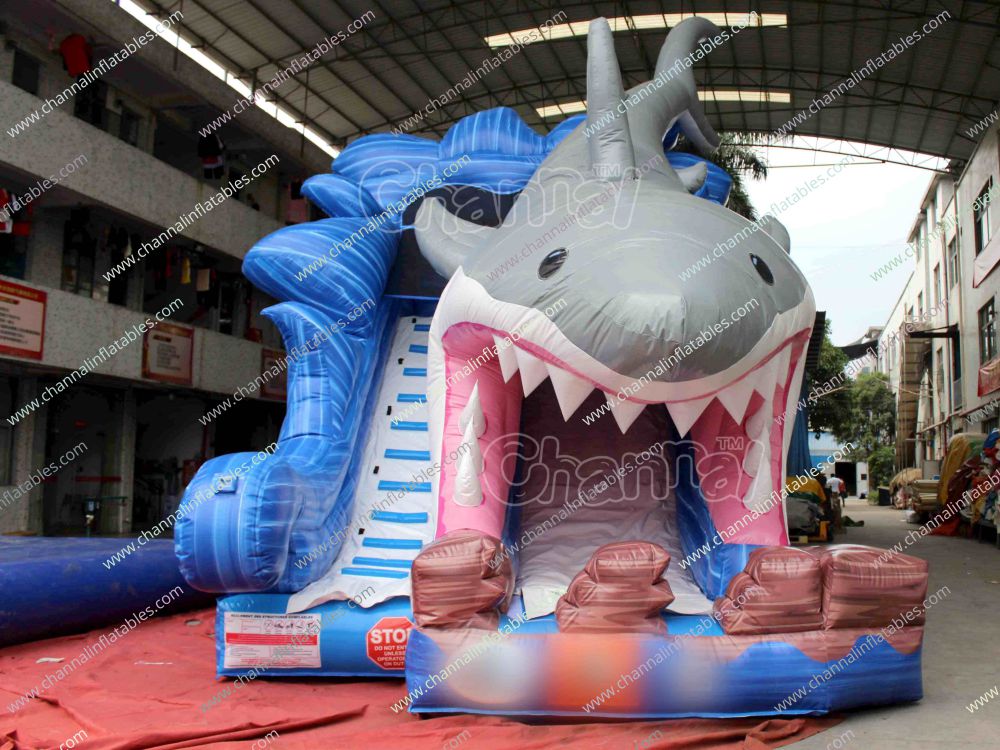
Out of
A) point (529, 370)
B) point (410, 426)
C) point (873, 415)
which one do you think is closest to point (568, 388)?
point (529, 370)

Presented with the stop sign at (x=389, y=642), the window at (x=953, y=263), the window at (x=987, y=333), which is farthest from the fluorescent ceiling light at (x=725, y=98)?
the stop sign at (x=389, y=642)

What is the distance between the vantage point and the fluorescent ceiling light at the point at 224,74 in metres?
9.51

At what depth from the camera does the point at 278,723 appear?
8.21 feet

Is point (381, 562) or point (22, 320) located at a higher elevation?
point (22, 320)

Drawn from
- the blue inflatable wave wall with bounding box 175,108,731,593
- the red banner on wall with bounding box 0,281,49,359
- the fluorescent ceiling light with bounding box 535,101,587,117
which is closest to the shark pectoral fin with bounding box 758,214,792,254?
the blue inflatable wave wall with bounding box 175,108,731,593

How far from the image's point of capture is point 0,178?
26.1 feet

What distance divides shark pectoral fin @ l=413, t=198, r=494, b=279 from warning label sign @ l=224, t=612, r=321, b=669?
139 centimetres

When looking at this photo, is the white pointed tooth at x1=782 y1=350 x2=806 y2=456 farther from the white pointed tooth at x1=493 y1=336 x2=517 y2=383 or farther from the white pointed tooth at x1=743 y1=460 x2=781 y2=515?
the white pointed tooth at x1=493 y1=336 x2=517 y2=383

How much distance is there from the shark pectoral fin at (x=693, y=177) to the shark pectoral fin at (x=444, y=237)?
894 millimetres

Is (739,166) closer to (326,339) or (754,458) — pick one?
(326,339)

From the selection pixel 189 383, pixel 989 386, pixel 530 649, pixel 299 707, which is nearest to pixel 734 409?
pixel 530 649

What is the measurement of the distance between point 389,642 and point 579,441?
129cm

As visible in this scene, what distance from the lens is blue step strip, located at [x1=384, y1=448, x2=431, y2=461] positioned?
11.6 ft

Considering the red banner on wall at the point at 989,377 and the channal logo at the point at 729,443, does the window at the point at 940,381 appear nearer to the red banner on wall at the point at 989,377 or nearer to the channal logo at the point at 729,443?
the red banner on wall at the point at 989,377
